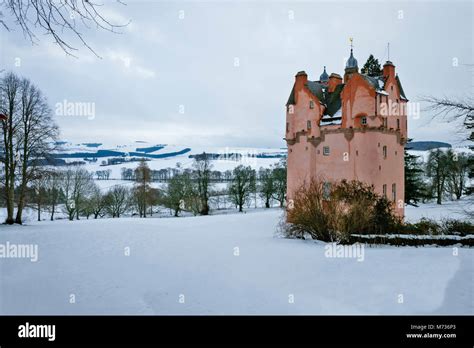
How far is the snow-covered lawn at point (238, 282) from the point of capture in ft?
25.4

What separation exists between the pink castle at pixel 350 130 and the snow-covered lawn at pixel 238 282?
1434 cm

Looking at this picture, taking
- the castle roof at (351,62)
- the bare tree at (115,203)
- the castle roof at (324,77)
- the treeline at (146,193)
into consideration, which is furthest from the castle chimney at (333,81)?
the bare tree at (115,203)

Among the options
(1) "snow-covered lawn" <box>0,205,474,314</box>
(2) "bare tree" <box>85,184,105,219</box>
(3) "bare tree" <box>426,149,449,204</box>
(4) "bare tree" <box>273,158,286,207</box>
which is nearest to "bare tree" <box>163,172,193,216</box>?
(2) "bare tree" <box>85,184,105,219</box>

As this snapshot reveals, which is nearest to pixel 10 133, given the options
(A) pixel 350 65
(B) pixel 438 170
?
(A) pixel 350 65

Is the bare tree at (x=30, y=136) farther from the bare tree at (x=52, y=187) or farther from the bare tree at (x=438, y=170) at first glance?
the bare tree at (x=438, y=170)

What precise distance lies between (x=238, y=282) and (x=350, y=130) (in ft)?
70.2

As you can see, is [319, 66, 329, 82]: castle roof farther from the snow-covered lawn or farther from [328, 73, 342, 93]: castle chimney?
the snow-covered lawn

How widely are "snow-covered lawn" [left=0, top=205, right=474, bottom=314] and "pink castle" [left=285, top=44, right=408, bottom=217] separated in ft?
47.0

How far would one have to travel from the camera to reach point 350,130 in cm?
2755

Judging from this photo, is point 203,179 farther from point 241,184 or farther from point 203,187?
point 241,184

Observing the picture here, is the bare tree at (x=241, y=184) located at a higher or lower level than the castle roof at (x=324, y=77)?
lower

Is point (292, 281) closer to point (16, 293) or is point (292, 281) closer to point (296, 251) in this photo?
point (296, 251)

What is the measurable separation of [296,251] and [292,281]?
4700mm
